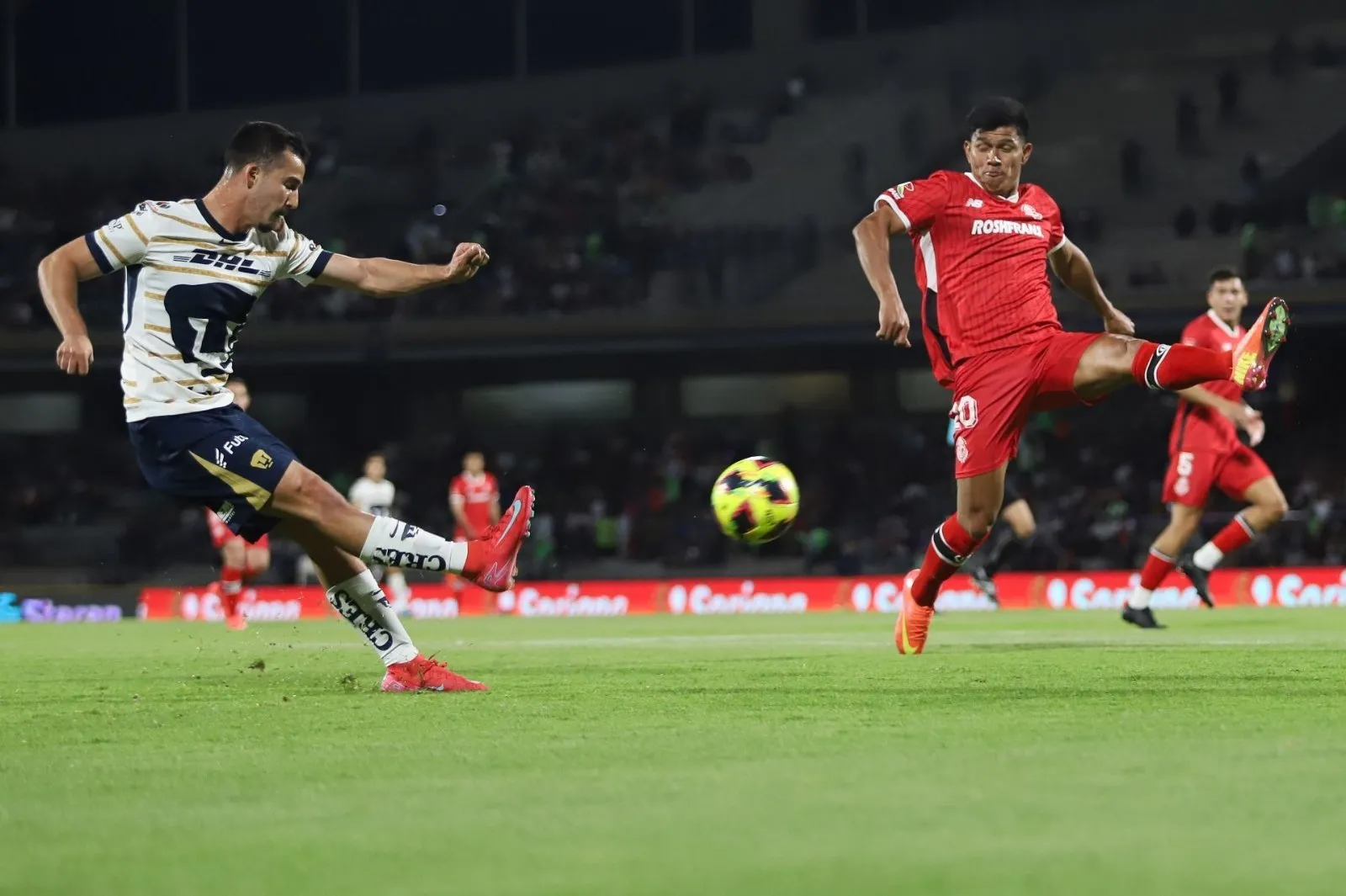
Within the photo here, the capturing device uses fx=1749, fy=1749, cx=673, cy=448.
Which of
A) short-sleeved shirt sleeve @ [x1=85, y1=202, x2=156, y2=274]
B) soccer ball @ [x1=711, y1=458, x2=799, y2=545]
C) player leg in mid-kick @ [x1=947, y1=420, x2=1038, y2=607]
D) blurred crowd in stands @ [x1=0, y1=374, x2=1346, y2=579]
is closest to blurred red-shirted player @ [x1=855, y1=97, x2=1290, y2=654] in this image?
soccer ball @ [x1=711, y1=458, x2=799, y2=545]

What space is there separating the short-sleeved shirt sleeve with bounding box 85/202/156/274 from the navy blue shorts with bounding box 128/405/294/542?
607 mm

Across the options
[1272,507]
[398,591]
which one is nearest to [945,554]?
[1272,507]

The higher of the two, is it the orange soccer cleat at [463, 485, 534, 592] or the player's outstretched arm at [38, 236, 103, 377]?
the player's outstretched arm at [38, 236, 103, 377]

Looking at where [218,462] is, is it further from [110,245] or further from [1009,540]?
[1009,540]

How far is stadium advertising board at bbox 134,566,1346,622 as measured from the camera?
19.2 m

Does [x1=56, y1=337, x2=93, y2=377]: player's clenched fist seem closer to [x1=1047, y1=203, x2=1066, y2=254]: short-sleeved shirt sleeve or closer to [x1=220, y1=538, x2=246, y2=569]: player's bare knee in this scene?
[x1=1047, y1=203, x2=1066, y2=254]: short-sleeved shirt sleeve

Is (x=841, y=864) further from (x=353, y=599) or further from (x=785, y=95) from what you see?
(x=785, y=95)

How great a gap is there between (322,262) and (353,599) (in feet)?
4.50

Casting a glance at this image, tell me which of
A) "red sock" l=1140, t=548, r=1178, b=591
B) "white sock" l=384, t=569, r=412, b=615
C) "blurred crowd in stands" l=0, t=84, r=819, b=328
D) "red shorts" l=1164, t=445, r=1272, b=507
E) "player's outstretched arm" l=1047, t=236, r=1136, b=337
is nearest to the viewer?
"player's outstretched arm" l=1047, t=236, r=1136, b=337

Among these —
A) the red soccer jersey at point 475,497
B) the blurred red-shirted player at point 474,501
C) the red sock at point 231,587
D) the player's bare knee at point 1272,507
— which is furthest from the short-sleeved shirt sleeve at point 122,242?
the red soccer jersey at point 475,497

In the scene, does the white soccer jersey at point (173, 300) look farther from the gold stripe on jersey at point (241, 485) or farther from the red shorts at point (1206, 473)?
the red shorts at point (1206, 473)

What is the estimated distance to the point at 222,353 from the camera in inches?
265

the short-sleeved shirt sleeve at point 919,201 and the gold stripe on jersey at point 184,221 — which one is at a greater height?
the short-sleeved shirt sleeve at point 919,201

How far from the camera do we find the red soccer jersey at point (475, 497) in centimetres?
2189
